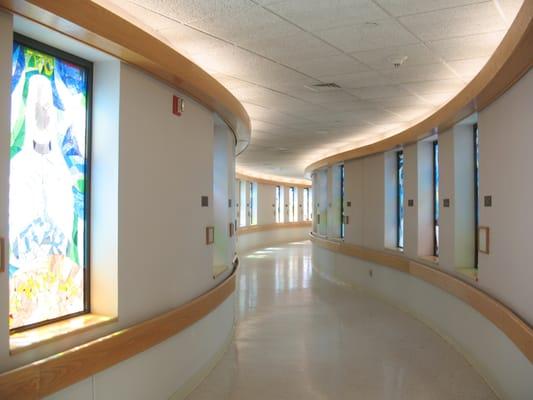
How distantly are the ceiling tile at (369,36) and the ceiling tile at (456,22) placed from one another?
0.30 ft

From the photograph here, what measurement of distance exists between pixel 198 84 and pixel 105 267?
5.38 feet

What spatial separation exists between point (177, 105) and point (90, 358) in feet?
6.74

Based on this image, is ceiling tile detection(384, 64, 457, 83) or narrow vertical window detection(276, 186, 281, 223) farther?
narrow vertical window detection(276, 186, 281, 223)

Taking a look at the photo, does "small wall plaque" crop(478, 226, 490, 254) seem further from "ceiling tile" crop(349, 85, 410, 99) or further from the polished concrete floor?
"ceiling tile" crop(349, 85, 410, 99)

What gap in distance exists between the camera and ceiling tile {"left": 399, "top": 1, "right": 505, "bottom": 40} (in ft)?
10.6

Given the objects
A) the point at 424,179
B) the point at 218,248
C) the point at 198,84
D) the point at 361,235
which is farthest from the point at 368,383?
the point at 361,235

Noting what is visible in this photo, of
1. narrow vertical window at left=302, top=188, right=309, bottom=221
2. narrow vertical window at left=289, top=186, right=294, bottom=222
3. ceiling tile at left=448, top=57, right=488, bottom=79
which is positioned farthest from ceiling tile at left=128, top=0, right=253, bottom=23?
narrow vertical window at left=302, top=188, right=309, bottom=221

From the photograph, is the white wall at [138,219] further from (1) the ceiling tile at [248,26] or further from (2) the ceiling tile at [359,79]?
(2) the ceiling tile at [359,79]

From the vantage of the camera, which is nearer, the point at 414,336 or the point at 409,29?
the point at 409,29

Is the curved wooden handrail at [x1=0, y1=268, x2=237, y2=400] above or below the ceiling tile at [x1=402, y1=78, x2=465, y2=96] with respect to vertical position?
below

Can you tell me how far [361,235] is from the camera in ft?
31.5

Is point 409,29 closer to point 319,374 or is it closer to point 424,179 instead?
point 319,374

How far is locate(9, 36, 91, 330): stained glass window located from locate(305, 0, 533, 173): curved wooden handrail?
2598 mm

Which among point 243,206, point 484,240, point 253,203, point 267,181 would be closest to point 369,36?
point 484,240
